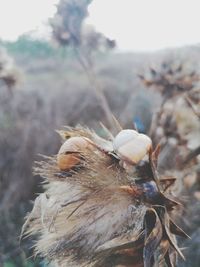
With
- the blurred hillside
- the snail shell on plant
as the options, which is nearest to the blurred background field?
the blurred hillside

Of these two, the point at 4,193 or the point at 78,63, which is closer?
the point at 4,193

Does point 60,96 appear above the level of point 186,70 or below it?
above

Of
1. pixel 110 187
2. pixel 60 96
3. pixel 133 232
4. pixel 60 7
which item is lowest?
pixel 133 232

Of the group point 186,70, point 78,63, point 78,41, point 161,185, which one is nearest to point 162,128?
point 186,70

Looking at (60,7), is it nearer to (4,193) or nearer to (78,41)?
(78,41)

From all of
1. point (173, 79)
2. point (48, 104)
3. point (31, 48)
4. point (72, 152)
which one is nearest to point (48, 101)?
point (48, 104)

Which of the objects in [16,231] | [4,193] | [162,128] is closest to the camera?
[162,128]

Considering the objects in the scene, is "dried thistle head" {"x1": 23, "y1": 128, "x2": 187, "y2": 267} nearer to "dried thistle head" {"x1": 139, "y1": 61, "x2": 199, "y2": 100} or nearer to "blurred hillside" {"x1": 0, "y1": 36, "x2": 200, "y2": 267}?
"dried thistle head" {"x1": 139, "y1": 61, "x2": 199, "y2": 100}
